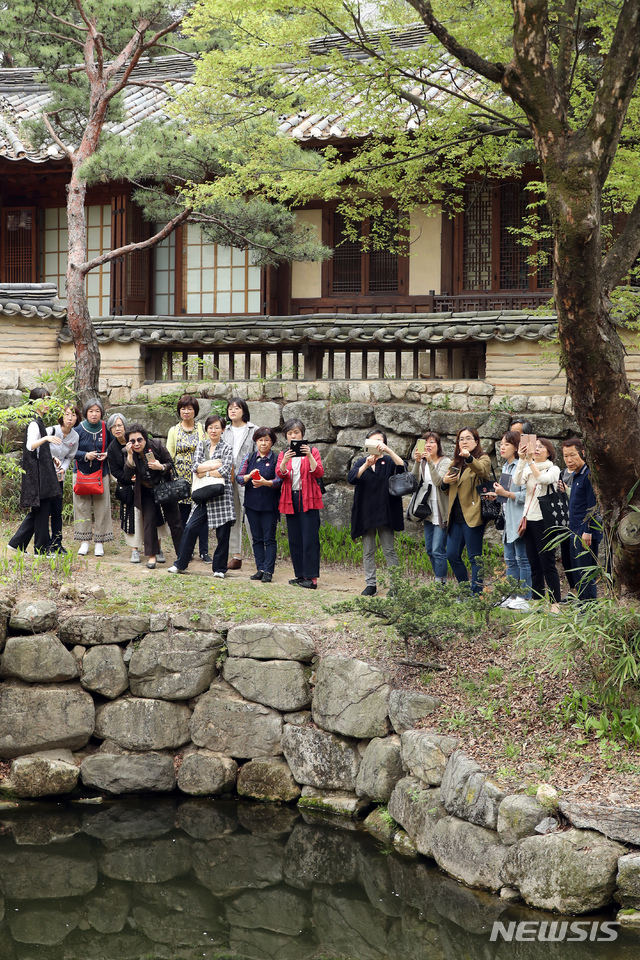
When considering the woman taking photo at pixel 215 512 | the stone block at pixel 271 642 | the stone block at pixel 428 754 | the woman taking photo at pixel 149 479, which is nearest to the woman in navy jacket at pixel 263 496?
the woman taking photo at pixel 215 512

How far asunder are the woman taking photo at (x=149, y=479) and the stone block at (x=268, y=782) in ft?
8.58

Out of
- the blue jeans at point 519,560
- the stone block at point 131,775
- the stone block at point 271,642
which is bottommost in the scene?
the stone block at point 131,775

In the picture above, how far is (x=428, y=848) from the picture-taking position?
6117 millimetres

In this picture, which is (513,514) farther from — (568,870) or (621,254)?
(568,870)

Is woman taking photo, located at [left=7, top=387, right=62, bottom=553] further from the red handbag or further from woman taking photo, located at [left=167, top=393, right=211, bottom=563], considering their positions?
woman taking photo, located at [left=167, top=393, right=211, bottom=563]

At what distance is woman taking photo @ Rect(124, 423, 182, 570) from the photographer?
905 cm

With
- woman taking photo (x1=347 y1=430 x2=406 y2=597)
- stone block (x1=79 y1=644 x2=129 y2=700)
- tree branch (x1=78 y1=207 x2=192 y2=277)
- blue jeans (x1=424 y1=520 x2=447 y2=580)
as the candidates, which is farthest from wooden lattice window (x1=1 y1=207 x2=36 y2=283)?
blue jeans (x1=424 y1=520 x2=447 y2=580)

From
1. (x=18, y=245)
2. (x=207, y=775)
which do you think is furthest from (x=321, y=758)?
(x=18, y=245)

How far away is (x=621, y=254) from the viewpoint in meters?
6.55

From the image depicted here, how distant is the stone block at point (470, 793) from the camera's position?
5.77 metres

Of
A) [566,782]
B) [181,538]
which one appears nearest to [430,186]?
[181,538]

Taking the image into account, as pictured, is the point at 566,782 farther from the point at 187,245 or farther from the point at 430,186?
the point at 187,245

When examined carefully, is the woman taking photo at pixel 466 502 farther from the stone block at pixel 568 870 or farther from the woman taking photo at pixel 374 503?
the stone block at pixel 568 870

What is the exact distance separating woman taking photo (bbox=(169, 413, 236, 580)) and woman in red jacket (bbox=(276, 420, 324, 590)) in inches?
21.4
